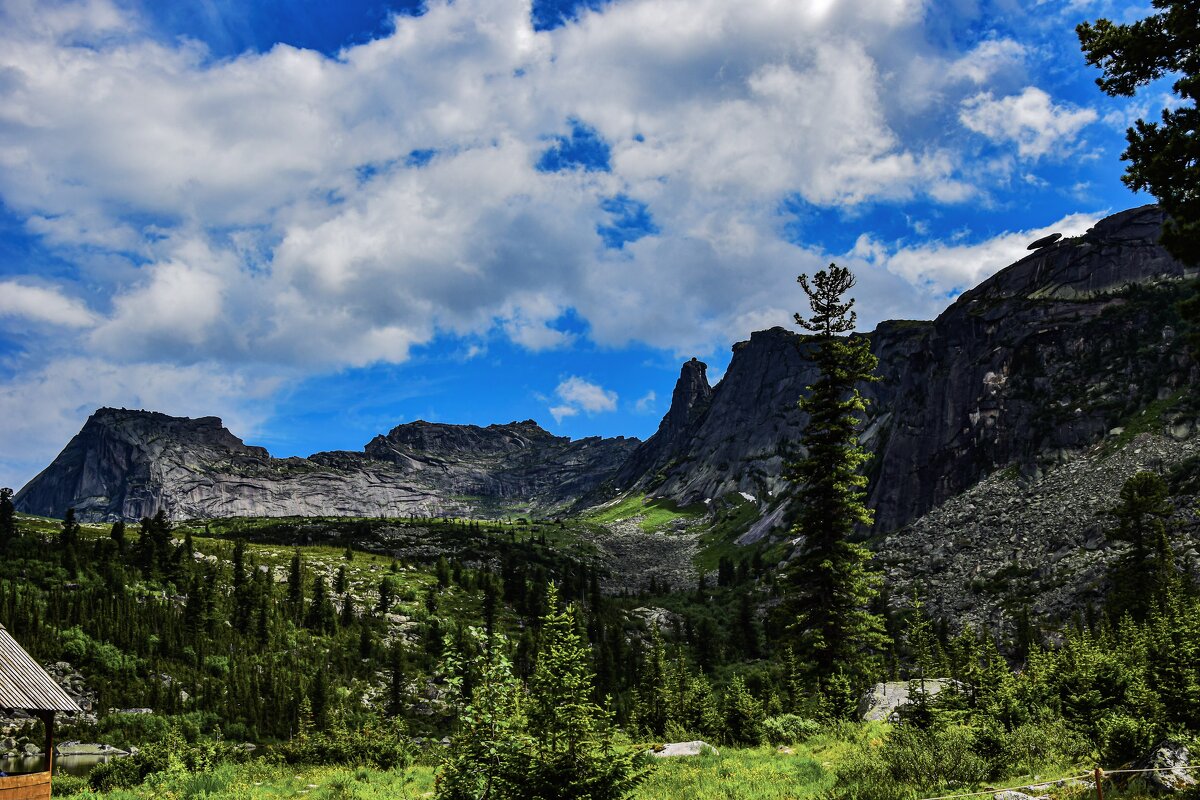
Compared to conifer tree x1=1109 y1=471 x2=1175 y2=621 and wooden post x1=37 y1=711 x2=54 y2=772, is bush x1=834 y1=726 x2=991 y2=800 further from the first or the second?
conifer tree x1=1109 y1=471 x2=1175 y2=621

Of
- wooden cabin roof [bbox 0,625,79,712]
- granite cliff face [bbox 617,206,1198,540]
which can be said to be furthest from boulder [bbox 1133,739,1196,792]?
granite cliff face [bbox 617,206,1198,540]

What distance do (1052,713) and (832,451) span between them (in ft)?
41.5

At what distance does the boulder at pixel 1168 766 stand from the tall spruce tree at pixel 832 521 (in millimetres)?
15381

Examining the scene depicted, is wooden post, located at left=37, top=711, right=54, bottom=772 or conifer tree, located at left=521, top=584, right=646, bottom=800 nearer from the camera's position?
conifer tree, located at left=521, top=584, right=646, bottom=800

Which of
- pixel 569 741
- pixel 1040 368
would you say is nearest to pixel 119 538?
pixel 569 741

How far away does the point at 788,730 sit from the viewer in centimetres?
2728

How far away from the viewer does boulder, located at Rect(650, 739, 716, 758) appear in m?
23.1

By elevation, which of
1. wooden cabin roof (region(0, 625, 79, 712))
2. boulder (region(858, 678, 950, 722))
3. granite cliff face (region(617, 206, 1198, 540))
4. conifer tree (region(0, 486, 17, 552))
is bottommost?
boulder (region(858, 678, 950, 722))

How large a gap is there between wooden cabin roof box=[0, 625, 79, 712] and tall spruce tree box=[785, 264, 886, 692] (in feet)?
85.0

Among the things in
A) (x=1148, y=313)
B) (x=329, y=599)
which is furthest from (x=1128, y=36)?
(x=1148, y=313)

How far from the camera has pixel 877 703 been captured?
31547 millimetres

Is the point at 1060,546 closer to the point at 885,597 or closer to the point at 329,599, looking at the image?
the point at 885,597

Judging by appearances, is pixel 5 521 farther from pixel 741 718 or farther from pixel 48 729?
pixel 741 718

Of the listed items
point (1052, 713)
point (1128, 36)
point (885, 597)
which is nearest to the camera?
point (1128, 36)
